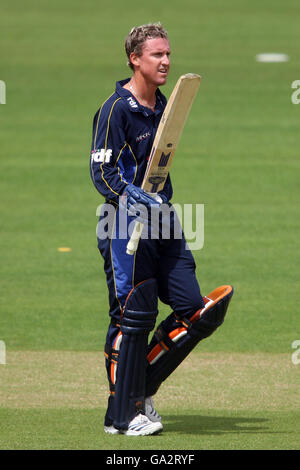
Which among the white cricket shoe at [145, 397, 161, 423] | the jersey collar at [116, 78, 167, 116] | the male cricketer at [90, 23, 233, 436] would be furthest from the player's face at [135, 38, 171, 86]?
the white cricket shoe at [145, 397, 161, 423]

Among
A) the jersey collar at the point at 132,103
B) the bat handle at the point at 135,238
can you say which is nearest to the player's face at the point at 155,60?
the jersey collar at the point at 132,103

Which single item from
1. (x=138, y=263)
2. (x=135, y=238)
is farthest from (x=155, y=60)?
(x=138, y=263)

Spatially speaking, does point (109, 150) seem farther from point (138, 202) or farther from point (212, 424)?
point (212, 424)

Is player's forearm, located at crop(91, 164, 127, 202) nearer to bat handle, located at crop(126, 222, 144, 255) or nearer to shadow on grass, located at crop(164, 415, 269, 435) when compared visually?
bat handle, located at crop(126, 222, 144, 255)

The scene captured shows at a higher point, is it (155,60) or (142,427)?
(155,60)

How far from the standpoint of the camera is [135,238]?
5102mm

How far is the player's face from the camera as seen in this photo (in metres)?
5.16

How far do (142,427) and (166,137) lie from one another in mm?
1365

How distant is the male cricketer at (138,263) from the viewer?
5.11 meters

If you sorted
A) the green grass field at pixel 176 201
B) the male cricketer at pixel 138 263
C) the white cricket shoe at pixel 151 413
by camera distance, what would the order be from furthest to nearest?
the green grass field at pixel 176 201 → the white cricket shoe at pixel 151 413 → the male cricketer at pixel 138 263

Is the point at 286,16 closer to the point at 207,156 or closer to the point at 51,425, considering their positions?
the point at 207,156

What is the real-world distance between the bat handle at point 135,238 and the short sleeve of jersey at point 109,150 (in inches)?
6.4

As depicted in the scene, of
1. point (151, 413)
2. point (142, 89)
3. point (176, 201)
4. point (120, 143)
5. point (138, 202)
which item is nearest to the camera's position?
point (138, 202)

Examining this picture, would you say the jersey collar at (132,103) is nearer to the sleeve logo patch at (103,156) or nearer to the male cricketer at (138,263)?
the male cricketer at (138,263)
